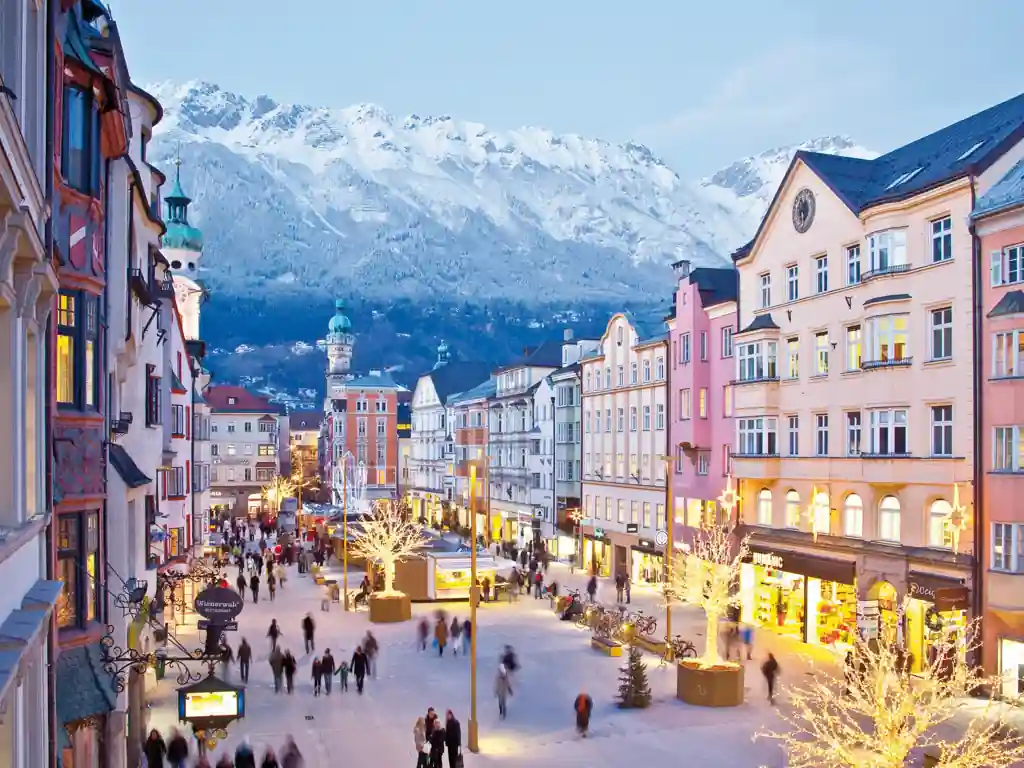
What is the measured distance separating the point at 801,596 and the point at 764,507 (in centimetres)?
391

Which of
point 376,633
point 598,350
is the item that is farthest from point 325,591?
point 598,350

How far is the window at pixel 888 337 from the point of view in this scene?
1330 inches

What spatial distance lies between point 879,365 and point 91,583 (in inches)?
1038

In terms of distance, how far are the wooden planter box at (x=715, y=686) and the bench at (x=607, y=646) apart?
295 inches

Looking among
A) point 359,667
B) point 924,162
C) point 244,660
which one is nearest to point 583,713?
point 359,667

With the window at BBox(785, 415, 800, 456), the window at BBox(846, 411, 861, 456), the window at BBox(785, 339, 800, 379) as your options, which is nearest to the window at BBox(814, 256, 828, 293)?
the window at BBox(785, 339, 800, 379)

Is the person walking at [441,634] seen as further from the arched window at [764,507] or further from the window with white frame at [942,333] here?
the window with white frame at [942,333]

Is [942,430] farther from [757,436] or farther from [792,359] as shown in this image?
[757,436]

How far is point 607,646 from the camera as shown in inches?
1495

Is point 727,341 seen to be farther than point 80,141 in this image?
Yes

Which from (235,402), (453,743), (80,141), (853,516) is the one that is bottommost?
(453,743)

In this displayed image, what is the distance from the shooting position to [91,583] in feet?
49.1

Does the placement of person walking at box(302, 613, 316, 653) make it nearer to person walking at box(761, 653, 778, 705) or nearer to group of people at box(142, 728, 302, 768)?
group of people at box(142, 728, 302, 768)

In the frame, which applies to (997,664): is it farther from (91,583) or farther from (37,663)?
(37,663)
